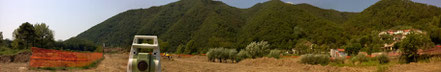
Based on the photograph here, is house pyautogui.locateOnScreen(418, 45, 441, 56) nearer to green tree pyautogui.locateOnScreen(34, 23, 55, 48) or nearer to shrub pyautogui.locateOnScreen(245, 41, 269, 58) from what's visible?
shrub pyautogui.locateOnScreen(245, 41, 269, 58)

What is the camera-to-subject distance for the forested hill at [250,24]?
78.6 metres

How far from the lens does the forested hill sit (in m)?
78.6

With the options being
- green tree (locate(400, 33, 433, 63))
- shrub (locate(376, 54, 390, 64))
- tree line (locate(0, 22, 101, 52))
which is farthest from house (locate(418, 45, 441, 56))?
tree line (locate(0, 22, 101, 52))

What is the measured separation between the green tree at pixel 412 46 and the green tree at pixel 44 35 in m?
49.0

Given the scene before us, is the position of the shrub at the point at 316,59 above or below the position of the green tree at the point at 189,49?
above

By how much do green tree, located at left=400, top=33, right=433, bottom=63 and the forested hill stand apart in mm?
49244

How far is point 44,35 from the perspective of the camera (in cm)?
4769

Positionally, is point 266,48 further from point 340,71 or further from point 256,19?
point 256,19

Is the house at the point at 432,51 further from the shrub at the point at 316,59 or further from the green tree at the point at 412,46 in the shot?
the shrub at the point at 316,59

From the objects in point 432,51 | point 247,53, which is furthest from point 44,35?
point 432,51

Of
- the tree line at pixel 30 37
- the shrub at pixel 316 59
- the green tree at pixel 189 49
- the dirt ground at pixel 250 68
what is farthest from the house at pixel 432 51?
the green tree at pixel 189 49

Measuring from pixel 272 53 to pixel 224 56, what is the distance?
6.66 metres

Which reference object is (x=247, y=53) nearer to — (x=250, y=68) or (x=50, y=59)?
(x=250, y=68)

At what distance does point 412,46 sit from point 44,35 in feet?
173
